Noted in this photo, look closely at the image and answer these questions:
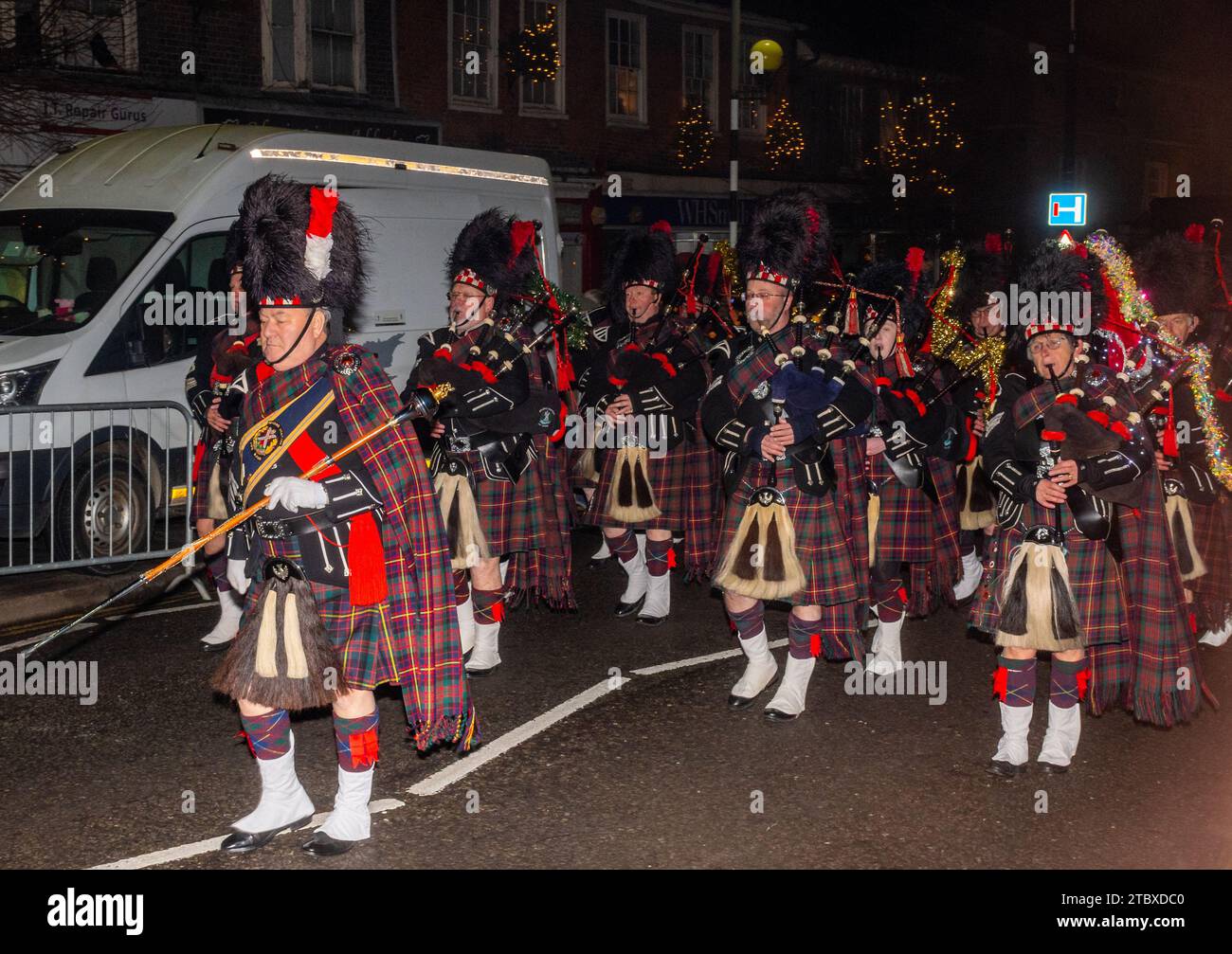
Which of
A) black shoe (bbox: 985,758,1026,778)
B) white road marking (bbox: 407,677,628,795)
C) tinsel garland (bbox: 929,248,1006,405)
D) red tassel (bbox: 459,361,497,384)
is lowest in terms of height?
black shoe (bbox: 985,758,1026,778)

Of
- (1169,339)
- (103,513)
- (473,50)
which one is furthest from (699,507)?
(473,50)

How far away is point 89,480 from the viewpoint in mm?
8602

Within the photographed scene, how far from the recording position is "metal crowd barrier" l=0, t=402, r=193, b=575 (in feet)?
27.0

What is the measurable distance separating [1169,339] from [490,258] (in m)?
3.40

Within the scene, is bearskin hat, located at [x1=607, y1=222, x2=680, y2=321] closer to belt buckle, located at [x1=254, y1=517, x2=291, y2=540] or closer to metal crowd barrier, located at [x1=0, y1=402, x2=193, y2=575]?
metal crowd barrier, located at [x1=0, y1=402, x2=193, y2=575]

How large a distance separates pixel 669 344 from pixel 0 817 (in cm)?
458

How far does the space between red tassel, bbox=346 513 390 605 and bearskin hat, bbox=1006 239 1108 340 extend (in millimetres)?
2714

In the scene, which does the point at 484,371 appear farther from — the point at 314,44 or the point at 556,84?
the point at 556,84

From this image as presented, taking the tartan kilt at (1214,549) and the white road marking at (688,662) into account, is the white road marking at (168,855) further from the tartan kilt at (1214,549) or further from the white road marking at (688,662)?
the tartan kilt at (1214,549)

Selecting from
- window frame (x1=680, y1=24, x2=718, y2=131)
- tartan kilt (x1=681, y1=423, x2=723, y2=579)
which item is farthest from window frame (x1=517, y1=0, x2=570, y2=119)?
tartan kilt (x1=681, y1=423, x2=723, y2=579)

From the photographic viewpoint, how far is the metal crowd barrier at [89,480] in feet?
27.0

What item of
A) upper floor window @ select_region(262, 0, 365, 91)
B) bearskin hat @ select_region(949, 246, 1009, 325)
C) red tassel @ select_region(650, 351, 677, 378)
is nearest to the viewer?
bearskin hat @ select_region(949, 246, 1009, 325)

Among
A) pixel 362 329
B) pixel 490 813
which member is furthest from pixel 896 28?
pixel 490 813

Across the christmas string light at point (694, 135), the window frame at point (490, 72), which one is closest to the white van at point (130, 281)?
the window frame at point (490, 72)
